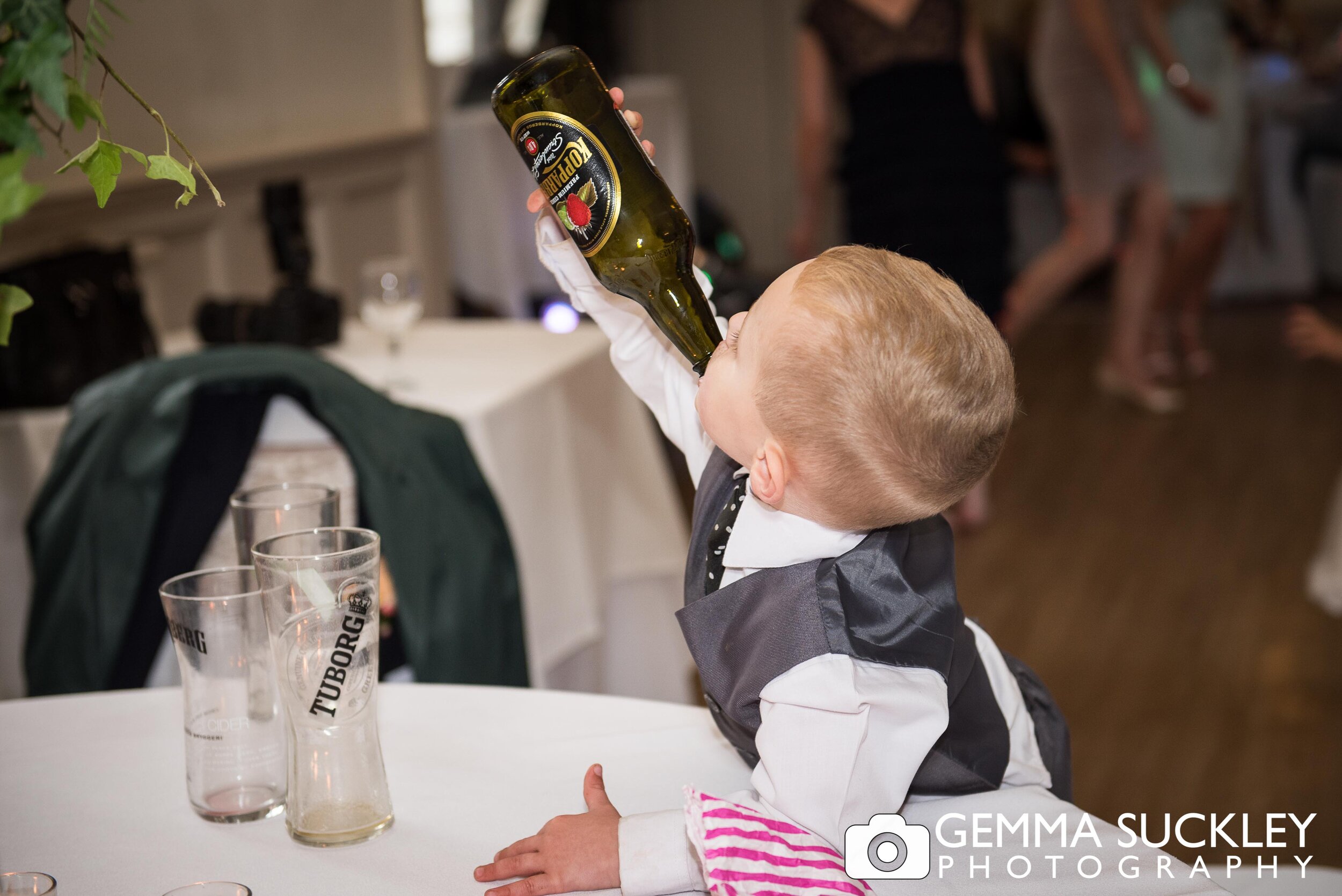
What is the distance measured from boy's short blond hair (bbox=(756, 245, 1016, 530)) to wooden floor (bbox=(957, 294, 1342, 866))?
4.63 feet

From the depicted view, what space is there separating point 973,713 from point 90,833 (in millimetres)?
570

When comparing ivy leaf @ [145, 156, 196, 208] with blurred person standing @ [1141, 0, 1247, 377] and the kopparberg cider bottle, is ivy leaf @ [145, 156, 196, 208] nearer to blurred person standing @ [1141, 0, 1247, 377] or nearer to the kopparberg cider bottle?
the kopparberg cider bottle

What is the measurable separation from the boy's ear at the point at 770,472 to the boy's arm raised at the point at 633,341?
0.20 metres

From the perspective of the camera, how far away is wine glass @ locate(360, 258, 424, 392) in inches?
76.1

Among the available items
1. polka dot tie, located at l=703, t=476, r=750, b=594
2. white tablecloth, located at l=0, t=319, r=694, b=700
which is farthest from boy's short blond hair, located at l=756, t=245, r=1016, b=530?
white tablecloth, located at l=0, t=319, r=694, b=700

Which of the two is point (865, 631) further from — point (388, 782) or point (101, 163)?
point (101, 163)

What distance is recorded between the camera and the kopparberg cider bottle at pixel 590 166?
2.85ft

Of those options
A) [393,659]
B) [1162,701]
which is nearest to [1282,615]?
[1162,701]

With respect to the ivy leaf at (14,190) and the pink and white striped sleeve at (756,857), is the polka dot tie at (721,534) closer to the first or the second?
the pink and white striped sleeve at (756,857)

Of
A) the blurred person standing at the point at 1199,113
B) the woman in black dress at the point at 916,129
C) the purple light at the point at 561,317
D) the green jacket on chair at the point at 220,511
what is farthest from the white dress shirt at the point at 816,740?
the blurred person standing at the point at 1199,113

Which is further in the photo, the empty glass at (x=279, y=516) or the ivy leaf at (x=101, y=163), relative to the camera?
the empty glass at (x=279, y=516)

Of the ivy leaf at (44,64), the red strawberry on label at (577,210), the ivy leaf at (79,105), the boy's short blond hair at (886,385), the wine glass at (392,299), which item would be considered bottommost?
the wine glass at (392,299)

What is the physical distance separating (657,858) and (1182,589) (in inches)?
104

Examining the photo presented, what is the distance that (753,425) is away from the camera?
0.80 m
